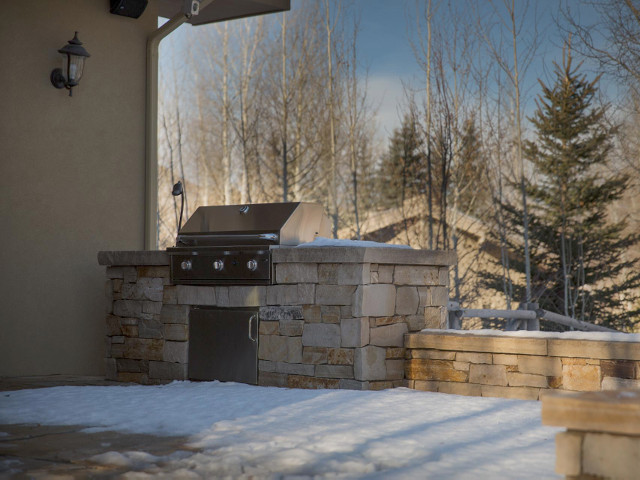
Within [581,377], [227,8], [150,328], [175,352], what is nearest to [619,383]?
[581,377]

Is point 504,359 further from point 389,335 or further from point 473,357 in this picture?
point 389,335

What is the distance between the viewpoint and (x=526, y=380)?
4141mm

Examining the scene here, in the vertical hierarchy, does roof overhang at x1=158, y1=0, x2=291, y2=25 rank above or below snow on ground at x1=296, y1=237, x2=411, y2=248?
above

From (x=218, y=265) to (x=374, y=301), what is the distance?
1.07 metres

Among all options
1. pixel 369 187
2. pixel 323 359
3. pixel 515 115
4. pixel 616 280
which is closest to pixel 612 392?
pixel 323 359

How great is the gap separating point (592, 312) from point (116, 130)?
9.43 metres

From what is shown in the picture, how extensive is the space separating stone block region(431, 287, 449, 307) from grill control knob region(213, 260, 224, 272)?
54.1 inches

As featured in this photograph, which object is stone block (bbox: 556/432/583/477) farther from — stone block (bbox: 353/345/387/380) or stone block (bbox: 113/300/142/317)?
stone block (bbox: 113/300/142/317)

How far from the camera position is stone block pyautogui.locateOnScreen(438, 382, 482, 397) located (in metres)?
4.30

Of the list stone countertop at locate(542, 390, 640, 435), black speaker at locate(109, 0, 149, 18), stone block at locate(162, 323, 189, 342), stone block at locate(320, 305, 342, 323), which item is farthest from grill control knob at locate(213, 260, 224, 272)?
stone countertop at locate(542, 390, 640, 435)

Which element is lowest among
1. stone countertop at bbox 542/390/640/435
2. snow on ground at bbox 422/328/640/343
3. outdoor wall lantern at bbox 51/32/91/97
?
stone countertop at bbox 542/390/640/435

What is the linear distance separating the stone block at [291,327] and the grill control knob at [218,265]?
1.80ft

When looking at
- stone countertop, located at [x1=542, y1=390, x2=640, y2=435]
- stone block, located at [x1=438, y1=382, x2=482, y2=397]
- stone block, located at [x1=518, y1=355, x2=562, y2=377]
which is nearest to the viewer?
stone countertop, located at [x1=542, y1=390, x2=640, y2=435]

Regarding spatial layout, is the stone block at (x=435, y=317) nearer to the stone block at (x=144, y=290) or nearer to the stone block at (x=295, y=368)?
the stone block at (x=295, y=368)
